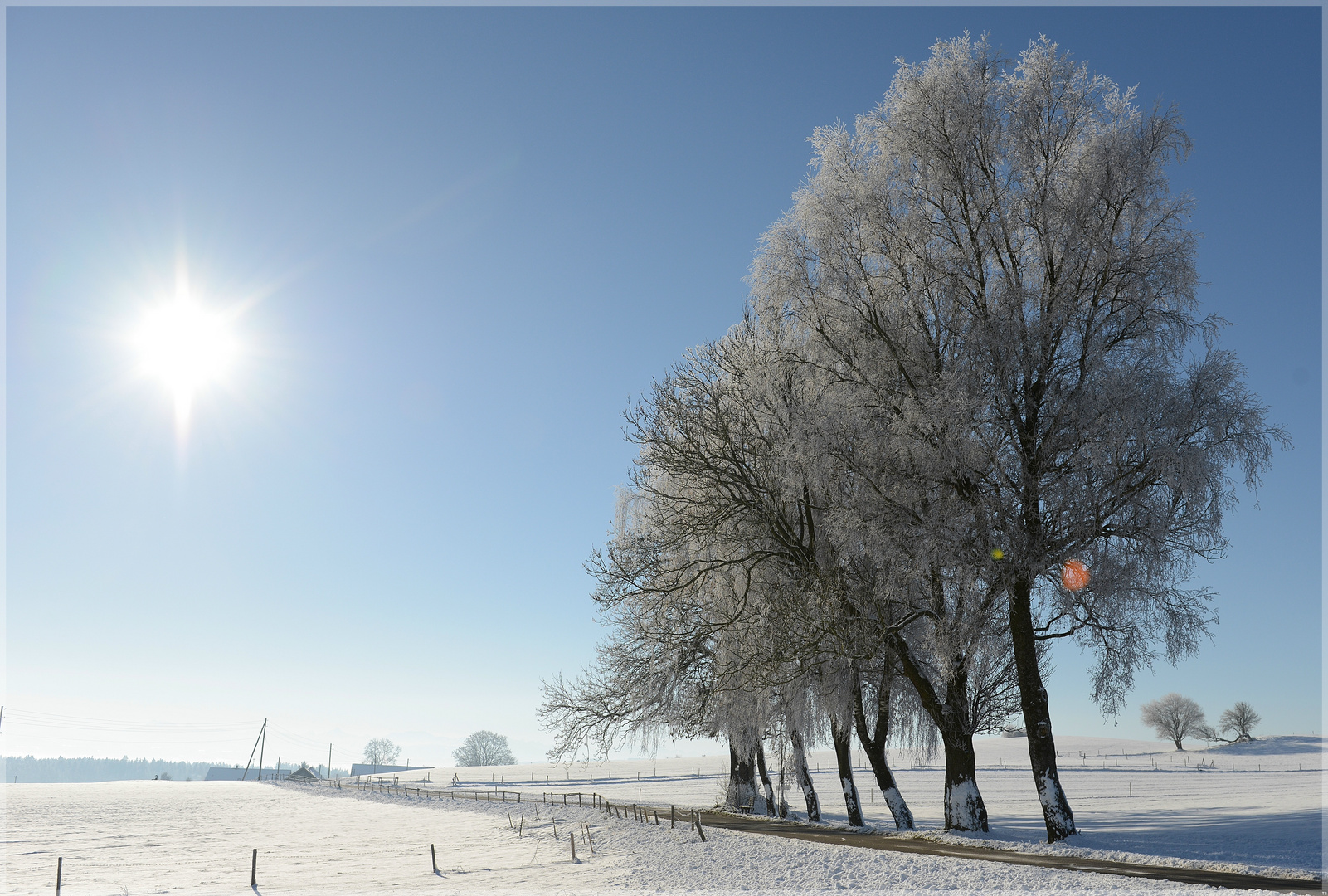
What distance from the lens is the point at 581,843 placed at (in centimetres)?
2725

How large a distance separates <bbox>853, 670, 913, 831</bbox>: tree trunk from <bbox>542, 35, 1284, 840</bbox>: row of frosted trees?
0.49 feet

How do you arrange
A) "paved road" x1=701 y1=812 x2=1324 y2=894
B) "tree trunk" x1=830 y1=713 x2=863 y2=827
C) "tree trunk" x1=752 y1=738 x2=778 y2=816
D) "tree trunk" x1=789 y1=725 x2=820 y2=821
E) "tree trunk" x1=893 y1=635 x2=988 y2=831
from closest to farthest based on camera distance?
"paved road" x1=701 y1=812 x2=1324 y2=894, "tree trunk" x1=893 y1=635 x2=988 y2=831, "tree trunk" x1=830 y1=713 x2=863 y2=827, "tree trunk" x1=789 y1=725 x2=820 y2=821, "tree trunk" x1=752 y1=738 x2=778 y2=816

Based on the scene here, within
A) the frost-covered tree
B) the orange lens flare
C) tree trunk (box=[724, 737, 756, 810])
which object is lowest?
tree trunk (box=[724, 737, 756, 810])

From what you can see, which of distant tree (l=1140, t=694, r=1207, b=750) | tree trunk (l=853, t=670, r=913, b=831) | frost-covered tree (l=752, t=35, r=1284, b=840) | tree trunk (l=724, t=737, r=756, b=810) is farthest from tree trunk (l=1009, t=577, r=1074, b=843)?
distant tree (l=1140, t=694, r=1207, b=750)

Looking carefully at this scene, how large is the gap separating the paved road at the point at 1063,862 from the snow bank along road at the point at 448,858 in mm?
601

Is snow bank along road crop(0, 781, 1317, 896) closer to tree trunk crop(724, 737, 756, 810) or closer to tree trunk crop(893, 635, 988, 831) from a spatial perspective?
tree trunk crop(893, 635, 988, 831)

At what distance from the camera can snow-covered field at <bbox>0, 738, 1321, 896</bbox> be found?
15.0m

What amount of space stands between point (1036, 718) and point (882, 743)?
296 inches

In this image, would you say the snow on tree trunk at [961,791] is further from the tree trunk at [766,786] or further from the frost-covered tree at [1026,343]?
the tree trunk at [766,786]

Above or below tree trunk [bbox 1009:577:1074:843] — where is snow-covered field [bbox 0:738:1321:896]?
below

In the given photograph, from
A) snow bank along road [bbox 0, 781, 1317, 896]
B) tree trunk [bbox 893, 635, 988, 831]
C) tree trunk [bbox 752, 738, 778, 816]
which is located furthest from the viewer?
tree trunk [bbox 752, 738, 778, 816]

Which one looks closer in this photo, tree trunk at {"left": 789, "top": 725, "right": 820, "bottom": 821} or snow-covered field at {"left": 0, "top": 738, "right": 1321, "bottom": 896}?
snow-covered field at {"left": 0, "top": 738, "right": 1321, "bottom": 896}

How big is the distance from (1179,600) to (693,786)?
59599mm

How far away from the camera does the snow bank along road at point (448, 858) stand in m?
14.1
